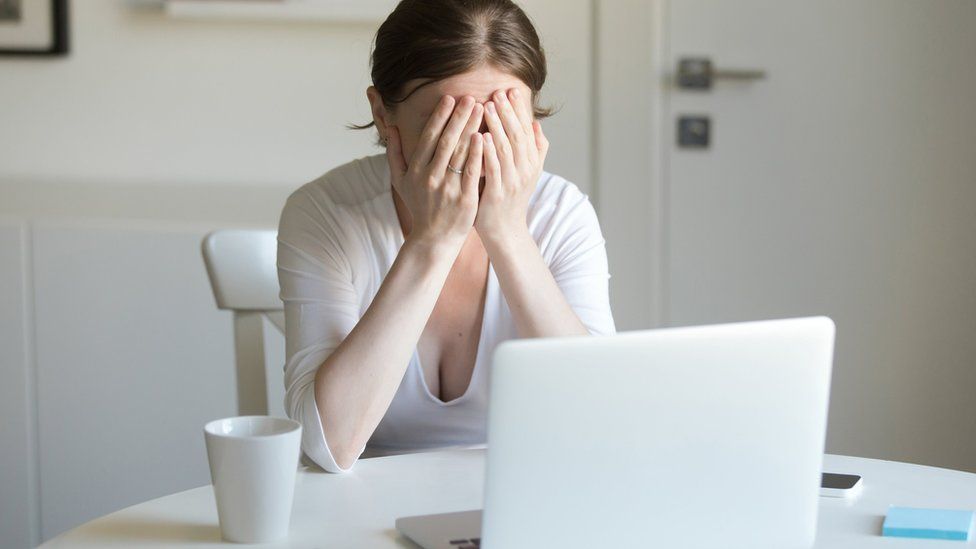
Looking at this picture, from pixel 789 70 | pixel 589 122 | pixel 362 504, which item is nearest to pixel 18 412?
pixel 589 122

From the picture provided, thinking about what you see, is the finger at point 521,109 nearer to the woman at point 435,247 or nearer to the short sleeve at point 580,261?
the woman at point 435,247

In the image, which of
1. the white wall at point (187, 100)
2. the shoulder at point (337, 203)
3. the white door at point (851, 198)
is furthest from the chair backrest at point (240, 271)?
the white door at point (851, 198)

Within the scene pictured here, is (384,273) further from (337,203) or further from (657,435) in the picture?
(657,435)

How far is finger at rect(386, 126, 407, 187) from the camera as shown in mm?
1363

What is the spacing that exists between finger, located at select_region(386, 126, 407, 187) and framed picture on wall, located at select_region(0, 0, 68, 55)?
4.44ft

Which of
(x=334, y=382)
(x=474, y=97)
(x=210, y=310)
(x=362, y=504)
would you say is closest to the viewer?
(x=362, y=504)

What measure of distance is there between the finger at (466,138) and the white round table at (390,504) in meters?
0.35

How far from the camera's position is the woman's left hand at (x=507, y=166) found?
1306mm

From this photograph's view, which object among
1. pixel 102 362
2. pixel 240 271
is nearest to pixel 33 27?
pixel 102 362

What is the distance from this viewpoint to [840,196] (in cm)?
270

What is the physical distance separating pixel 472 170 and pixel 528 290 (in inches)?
5.9

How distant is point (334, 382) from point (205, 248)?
0.45 metres

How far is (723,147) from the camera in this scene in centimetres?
267

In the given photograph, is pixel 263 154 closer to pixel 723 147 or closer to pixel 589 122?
pixel 589 122
